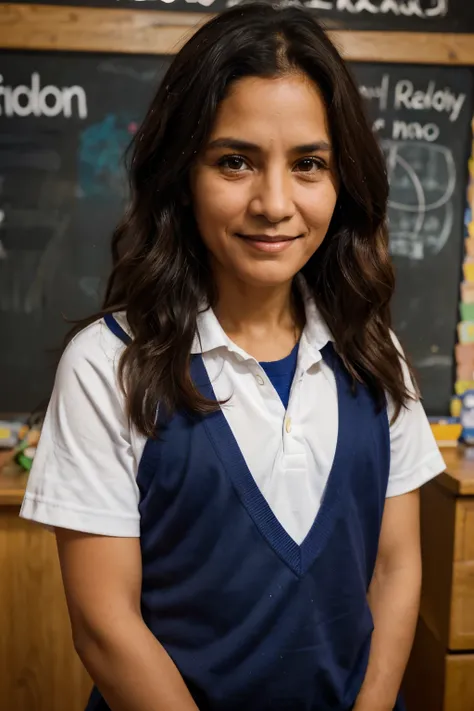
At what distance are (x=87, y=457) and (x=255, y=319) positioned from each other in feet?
1.09

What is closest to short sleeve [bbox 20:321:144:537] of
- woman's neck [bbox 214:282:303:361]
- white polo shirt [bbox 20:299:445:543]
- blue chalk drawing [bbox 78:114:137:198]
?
white polo shirt [bbox 20:299:445:543]

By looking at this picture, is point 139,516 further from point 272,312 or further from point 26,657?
point 26,657

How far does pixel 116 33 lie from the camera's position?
6.20 feet

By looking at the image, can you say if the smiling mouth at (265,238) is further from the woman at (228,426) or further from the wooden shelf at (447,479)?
the wooden shelf at (447,479)

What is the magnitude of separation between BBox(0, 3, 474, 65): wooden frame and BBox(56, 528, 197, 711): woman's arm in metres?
1.37

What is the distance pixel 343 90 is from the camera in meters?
0.97

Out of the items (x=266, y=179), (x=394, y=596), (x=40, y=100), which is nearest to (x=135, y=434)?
(x=266, y=179)

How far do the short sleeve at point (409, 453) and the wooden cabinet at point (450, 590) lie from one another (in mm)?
588

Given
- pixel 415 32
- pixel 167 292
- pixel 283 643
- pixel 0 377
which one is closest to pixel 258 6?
pixel 167 292

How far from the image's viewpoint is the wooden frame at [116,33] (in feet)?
6.10

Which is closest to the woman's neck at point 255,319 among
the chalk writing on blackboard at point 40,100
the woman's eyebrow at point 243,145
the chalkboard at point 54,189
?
the woman's eyebrow at point 243,145

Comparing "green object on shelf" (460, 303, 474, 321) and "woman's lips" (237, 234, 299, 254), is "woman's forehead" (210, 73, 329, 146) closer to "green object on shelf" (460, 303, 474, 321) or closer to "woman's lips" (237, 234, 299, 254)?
"woman's lips" (237, 234, 299, 254)

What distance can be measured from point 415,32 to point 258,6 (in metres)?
1.14

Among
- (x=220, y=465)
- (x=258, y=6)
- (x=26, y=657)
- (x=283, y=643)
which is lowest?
(x=26, y=657)
